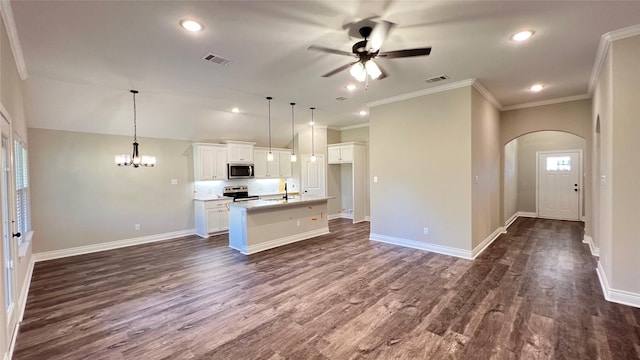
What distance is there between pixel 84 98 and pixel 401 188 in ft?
18.9

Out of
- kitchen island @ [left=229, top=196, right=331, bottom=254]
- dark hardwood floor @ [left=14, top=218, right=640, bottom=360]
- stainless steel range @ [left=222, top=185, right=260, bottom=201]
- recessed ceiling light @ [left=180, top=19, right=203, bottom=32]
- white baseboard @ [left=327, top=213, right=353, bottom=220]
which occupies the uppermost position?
recessed ceiling light @ [left=180, top=19, right=203, bottom=32]

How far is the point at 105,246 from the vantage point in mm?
5590

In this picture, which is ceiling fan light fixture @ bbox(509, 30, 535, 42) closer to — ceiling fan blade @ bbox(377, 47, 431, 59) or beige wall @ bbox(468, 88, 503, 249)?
ceiling fan blade @ bbox(377, 47, 431, 59)

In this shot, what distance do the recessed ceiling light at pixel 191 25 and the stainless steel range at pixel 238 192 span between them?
4.85 meters

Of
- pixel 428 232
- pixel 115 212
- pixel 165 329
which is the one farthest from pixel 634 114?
pixel 115 212

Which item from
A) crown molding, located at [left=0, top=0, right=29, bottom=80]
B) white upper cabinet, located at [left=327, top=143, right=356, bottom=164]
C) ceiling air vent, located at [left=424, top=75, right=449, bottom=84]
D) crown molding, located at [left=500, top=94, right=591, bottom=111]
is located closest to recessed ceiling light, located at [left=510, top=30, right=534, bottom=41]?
ceiling air vent, located at [left=424, top=75, right=449, bottom=84]

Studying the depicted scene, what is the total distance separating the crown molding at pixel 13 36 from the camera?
2.20m

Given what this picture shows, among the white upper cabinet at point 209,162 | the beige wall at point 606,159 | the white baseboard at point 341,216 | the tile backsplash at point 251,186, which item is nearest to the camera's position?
the beige wall at point 606,159

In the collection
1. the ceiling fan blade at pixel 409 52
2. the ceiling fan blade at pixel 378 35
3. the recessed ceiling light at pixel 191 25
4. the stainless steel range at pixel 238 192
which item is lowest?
the stainless steel range at pixel 238 192

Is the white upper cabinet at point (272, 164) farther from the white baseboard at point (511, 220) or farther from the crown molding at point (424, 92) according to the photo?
the white baseboard at point (511, 220)

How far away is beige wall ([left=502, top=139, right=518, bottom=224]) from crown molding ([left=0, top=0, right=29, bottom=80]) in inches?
344

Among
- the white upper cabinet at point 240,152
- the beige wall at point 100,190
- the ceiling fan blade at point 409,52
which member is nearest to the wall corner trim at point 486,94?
the ceiling fan blade at point 409,52

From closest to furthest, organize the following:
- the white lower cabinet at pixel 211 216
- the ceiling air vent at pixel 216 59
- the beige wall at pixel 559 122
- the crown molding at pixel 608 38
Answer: the crown molding at pixel 608 38 < the ceiling air vent at pixel 216 59 < the beige wall at pixel 559 122 < the white lower cabinet at pixel 211 216

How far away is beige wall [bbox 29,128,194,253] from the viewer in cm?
498
